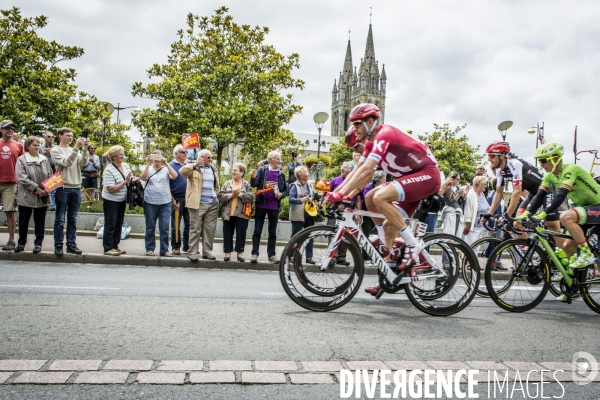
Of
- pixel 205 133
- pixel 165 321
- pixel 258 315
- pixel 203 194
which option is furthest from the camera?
pixel 205 133

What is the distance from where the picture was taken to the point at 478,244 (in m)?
6.93

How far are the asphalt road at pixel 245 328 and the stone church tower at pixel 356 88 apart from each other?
5476 inches

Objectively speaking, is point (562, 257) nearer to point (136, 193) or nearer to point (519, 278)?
point (519, 278)

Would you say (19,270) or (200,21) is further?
(200,21)

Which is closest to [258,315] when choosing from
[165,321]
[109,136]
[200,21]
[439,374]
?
[165,321]

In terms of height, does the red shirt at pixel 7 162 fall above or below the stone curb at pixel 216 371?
above

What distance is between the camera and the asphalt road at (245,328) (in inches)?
144

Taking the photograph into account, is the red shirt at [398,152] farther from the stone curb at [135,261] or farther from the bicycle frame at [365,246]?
the stone curb at [135,261]

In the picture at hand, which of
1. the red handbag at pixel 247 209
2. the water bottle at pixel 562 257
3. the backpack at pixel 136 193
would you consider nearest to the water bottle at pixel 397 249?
the water bottle at pixel 562 257

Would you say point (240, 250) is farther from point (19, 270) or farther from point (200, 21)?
point (200, 21)

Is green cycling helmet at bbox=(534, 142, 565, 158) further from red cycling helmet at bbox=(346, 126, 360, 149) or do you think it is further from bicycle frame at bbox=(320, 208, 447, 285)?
red cycling helmet at bbox=(346, 126, 360, 149)

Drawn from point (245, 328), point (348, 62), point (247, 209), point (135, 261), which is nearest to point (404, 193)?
point (245, 328)

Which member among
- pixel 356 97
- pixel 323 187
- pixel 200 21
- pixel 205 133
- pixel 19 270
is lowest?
pixel 19 270

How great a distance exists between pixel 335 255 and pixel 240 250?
5.24 meters
